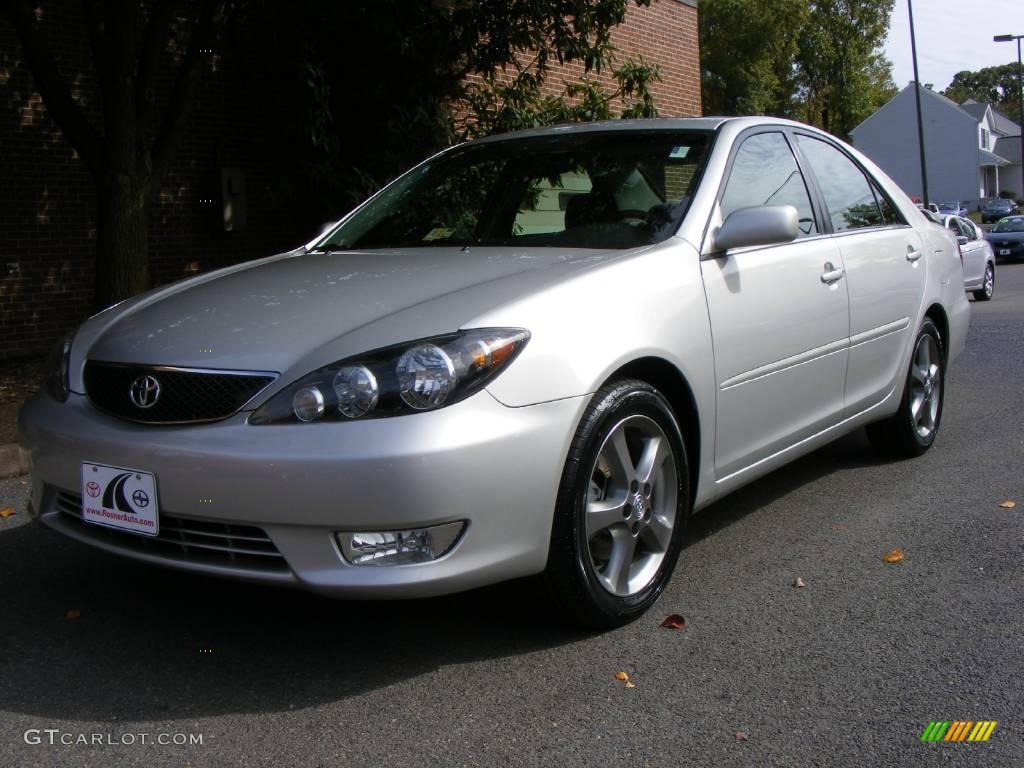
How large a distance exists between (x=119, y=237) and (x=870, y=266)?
5034mm

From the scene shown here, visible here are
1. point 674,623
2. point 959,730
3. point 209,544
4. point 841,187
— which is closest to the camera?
point 959,730

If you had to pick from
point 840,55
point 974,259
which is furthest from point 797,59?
point 974,259

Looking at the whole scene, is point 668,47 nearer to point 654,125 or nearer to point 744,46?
point 654,125

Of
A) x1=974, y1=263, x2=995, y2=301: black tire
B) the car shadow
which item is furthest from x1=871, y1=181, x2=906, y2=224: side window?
x1=974, y1=263, x2=995, y2=301: black tire

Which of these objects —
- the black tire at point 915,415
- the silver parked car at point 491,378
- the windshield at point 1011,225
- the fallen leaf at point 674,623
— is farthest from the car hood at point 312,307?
the windshield at point 1011,225

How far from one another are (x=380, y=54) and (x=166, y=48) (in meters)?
2.10

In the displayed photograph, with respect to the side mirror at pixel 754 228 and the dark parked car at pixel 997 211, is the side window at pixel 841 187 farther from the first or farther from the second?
the dark parked car at pixel 997 211

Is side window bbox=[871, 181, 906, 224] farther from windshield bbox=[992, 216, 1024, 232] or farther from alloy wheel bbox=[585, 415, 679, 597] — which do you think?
windshield bbox=[992, 216, 1024, 232]

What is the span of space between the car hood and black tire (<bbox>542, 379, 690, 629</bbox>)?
0.45m

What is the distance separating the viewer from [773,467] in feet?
14.0

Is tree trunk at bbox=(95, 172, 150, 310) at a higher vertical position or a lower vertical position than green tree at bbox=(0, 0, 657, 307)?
lower

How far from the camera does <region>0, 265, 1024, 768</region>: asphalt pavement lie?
8.87ft

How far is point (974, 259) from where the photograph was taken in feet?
52.3

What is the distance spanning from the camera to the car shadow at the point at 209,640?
2.99 m
